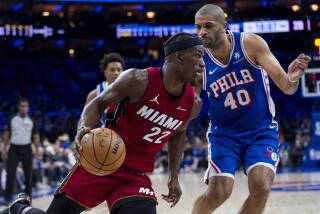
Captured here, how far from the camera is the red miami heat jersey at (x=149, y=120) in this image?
10.9 ft

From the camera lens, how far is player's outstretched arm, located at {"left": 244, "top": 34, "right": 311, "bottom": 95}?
12.6 ft

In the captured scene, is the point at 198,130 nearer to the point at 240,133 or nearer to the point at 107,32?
the point at 107,32

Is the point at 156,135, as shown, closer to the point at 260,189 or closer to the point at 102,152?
the point at 102,152

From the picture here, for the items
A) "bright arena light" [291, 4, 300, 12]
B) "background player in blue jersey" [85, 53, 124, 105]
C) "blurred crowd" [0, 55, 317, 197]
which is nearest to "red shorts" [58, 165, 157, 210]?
"background player in blue jersey" [85, 53, 124, 105]

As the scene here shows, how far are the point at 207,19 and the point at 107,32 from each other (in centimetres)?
2304

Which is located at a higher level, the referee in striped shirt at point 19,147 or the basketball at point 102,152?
the basketball at point 102,152

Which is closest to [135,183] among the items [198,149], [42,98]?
[198,149]

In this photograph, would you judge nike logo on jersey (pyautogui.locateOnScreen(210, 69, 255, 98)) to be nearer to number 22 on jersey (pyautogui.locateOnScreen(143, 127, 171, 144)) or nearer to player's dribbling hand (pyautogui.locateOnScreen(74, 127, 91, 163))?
number 22 on jersey (pyautogui.locateOnScreen(143, 127, 171, 144))

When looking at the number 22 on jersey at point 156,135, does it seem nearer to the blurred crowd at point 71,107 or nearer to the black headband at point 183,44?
the black headband at point 183,44

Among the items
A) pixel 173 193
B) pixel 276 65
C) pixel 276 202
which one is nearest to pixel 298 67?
pixel 276 65

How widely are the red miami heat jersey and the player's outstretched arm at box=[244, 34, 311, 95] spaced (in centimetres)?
85

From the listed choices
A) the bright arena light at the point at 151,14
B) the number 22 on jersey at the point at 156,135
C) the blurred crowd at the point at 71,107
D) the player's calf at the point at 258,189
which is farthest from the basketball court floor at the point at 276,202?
the bright arena light at the point at 151,14

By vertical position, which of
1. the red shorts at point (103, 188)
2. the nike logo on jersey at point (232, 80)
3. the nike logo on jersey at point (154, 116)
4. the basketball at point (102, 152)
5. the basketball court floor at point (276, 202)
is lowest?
the basketball court floor at point (276, 202)

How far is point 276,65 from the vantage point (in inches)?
159
